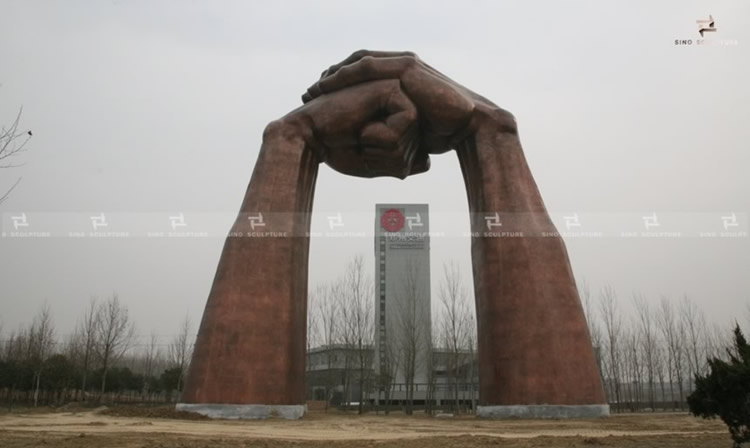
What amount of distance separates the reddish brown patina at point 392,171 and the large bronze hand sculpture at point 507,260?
3 cm

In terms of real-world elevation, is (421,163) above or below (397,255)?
below

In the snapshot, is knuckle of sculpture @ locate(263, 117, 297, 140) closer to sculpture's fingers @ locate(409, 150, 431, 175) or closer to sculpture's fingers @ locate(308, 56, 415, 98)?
sculpture's fingers @ locate(308, 56, 415, 98)

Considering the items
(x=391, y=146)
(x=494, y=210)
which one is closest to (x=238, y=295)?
(x=391, y=146)

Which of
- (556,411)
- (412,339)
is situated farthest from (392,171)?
(412,339)

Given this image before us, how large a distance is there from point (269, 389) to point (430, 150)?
870 centimetres

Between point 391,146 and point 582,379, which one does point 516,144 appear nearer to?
point 391,146

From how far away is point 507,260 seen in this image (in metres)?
13.3

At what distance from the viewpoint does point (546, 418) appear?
1165cm

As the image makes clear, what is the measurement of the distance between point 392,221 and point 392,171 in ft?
102

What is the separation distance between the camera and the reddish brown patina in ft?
40.1

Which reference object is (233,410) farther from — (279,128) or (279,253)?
(279,128)

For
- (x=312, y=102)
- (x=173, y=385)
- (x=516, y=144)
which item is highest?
(x=312, y=102)

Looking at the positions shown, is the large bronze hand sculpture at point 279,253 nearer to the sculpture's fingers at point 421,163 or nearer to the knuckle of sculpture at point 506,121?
the sculpture's fingers at point 421,163

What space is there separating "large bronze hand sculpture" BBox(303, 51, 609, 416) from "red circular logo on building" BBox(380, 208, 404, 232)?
31416 mm
